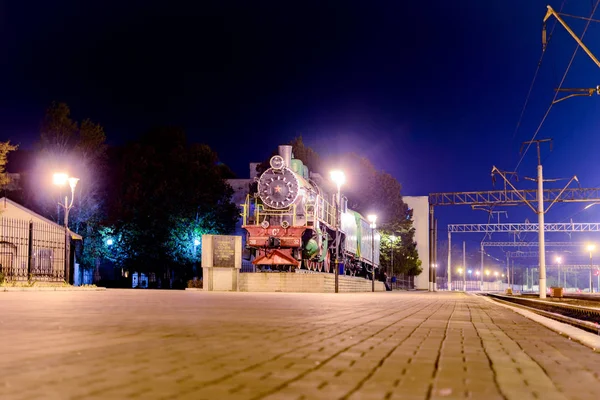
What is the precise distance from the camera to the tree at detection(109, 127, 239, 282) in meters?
45.8

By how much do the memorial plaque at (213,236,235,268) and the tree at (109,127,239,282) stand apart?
13299mm

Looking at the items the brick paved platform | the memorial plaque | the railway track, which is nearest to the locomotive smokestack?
the memorial plaque

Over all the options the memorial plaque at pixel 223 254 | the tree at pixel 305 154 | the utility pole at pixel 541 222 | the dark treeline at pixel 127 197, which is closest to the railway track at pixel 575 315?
A: the utility pole at pixel 541 222

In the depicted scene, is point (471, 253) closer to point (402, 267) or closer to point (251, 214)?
point (402, 267)

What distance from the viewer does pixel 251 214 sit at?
32.9 m

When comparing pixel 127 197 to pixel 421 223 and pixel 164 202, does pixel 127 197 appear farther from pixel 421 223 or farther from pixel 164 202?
pixel 421 223

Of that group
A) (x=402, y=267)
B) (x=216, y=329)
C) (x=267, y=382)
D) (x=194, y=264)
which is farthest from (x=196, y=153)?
(x=267, y=382)

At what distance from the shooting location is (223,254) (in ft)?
109

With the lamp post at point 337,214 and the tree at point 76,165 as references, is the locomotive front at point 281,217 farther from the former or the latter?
the tree at point 76,165

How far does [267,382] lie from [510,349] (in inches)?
117

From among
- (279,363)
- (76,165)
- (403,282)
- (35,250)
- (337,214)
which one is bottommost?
(403,282)

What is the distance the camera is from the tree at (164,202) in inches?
1804

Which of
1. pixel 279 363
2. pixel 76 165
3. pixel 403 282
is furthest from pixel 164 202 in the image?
pixel 279 363

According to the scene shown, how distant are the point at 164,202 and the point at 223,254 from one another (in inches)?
586
